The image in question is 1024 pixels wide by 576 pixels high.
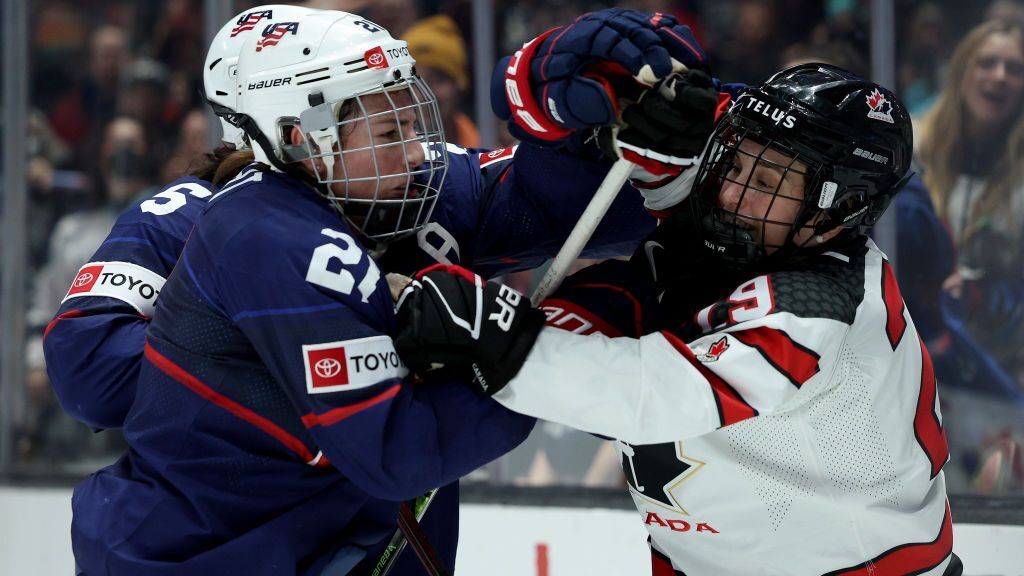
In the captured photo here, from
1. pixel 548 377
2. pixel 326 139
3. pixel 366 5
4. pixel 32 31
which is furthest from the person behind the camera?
pixel 32 31

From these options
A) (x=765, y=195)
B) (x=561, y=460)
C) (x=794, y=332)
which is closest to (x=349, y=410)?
(x=794, y=332)

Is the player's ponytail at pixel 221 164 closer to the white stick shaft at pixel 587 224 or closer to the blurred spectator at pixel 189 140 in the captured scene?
the white stick shaft at pixel 587 224

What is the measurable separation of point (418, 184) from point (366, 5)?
7.60 ft

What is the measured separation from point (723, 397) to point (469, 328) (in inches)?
13.2

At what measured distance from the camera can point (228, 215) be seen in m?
1.61

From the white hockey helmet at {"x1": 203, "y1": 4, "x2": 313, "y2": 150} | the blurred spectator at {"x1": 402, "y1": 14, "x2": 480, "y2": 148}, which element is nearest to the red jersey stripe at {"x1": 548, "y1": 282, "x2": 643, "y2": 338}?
the white hockey helmet at {"x1": 203, "y1": 4, "x2": 313, "y2": 150}

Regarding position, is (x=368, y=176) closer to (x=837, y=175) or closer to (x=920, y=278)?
(x=837, y=175)

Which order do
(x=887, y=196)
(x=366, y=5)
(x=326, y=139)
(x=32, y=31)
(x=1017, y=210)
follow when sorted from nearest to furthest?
(x=326, y=139), (x=887, y=196), (x=1017, y=210), (x=366, y=5), (x=32, y=31)

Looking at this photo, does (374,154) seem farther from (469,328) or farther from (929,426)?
(929,426)

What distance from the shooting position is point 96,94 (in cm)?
Result: 461

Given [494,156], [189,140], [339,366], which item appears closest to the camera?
[339,366]

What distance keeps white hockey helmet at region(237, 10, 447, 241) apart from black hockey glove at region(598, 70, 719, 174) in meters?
0.30

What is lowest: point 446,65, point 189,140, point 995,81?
point 189,140

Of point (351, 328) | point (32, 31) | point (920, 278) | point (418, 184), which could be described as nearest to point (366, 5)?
point (32, 31)
